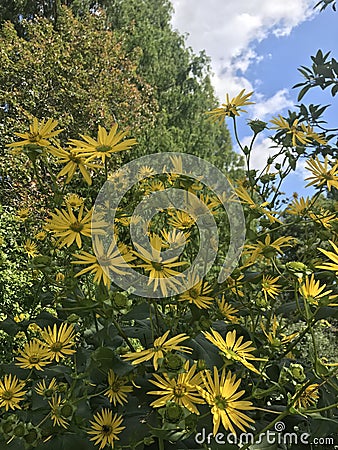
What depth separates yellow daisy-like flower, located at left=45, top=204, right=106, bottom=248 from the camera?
0.54m

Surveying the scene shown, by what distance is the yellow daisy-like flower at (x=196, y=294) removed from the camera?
59cm

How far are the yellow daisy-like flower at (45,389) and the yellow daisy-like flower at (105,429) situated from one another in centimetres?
6

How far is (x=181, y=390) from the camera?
1.58 ft

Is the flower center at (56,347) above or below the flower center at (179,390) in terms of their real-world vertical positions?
above

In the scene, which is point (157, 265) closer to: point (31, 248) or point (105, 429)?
point (105, 429)

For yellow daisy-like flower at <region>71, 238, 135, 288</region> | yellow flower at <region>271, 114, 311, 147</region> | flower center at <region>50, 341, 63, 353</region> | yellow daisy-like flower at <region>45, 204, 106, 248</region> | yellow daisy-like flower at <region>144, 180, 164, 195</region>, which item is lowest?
flower center at <region>50, 341, 63, 353</region>

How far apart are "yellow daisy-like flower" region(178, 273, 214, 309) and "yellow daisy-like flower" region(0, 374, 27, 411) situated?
8.7 inches

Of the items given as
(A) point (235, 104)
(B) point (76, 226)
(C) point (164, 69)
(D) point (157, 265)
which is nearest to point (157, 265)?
(D) point (157, 265)

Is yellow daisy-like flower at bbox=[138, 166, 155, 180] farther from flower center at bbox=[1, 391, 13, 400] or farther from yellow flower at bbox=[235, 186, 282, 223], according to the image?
flower center at bbox=[1, 391, 13, 400]

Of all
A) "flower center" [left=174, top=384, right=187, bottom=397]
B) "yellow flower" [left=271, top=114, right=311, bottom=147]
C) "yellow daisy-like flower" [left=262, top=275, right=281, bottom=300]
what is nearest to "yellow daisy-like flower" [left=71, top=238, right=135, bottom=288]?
"flower center" [left=174, top=384, right=187, bottom=397]

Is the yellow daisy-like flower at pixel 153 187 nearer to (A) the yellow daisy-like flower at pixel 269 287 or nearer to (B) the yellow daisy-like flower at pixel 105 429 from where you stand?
(A) the yellow daisy-like flower at pixel 269 287

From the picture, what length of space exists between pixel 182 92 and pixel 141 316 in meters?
8.60

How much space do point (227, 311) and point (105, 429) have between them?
0.22 m

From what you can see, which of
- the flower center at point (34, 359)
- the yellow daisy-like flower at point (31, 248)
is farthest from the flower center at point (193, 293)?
the yellow daisy-like flower at point (31, 248)
